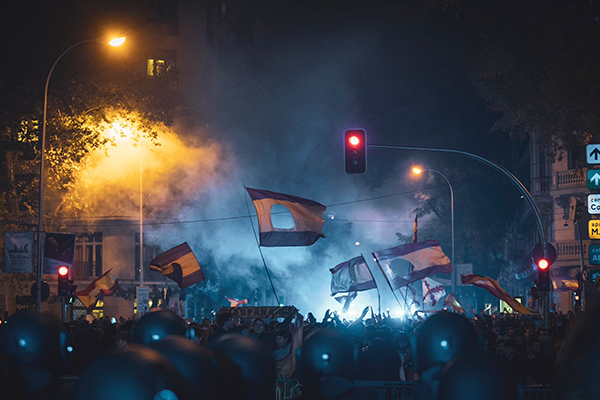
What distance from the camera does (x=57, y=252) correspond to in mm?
21031

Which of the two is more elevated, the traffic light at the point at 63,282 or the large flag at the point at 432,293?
the traffic light at the point at 63,282

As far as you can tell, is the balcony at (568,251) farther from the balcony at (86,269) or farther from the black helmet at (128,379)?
the black helmet at (128,379)

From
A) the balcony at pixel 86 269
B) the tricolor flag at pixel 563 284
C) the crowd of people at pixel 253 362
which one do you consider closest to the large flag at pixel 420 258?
the crowd of people at pixel 253 362

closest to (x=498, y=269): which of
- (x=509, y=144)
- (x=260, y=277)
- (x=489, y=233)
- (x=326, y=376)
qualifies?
(x=489, y=233)

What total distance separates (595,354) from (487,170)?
3897cm

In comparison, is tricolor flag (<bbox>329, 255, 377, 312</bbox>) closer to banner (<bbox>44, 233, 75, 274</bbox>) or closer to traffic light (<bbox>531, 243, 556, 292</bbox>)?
traffic light (<bbox>531, 243, 556, 292</bbox>)

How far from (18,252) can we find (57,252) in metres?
1.37

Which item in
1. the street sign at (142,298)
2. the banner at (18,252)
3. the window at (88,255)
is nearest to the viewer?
the banner at (18,252)

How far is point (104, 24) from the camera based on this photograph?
76.2ft

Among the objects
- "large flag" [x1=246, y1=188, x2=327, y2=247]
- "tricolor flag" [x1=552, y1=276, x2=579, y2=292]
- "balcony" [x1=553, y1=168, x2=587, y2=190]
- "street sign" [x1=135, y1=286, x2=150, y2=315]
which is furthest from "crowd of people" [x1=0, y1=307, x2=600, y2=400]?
"balcony" [x1=553, y1=168, x2=587, y2=190]

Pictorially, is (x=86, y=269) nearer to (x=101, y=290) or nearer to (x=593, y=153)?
(x=101, y=290)

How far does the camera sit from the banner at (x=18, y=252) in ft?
65.0

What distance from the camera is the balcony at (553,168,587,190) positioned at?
33.0 meters

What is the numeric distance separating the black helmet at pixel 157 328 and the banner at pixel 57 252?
13485 millimetres
